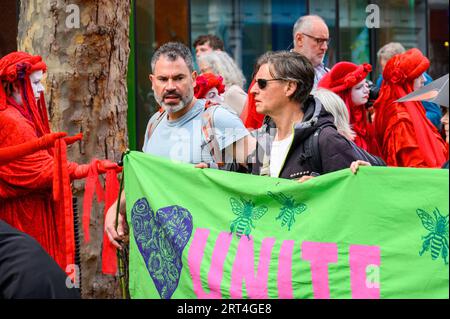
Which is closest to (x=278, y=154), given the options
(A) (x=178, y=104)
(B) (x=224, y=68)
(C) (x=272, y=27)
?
(A) (x=178, y=104)

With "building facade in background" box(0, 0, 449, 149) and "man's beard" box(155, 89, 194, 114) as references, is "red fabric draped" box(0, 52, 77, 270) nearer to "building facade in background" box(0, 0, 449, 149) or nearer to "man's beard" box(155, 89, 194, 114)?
"man's beard" box(155, 89, 194, 114)

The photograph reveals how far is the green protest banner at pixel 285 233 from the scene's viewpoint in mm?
5207

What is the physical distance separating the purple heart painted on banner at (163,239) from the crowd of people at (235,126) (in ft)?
A: 1.04

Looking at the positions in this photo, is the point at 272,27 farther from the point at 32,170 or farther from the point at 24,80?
the point at 32,170

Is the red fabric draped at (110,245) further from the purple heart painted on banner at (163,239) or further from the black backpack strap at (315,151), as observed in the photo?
the black backpack strap at (315,151)

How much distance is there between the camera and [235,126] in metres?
6.67

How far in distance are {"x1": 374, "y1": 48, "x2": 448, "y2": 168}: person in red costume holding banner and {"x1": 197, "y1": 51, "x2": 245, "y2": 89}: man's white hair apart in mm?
1204

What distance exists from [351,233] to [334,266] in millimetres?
184

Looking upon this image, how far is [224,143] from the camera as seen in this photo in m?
6.64

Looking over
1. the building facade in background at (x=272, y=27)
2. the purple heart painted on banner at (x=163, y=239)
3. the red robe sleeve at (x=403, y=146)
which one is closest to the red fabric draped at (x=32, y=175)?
the purple heart painted on banner at (x=163, y=239)

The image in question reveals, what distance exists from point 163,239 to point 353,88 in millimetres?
2772
